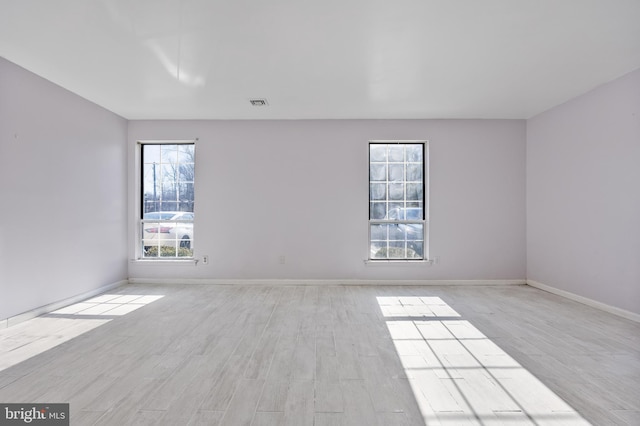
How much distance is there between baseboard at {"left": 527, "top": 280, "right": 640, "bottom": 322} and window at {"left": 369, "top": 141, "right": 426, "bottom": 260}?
178cm

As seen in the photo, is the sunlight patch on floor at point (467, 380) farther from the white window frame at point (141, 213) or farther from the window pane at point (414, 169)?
the white window frame at point (141, 213)

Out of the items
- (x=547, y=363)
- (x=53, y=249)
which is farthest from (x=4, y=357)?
(x=547, y=363)

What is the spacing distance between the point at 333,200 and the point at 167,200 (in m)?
2.84

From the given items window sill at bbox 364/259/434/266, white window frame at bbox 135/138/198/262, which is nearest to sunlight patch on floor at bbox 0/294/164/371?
white window frame at bbox 135/138/198/262

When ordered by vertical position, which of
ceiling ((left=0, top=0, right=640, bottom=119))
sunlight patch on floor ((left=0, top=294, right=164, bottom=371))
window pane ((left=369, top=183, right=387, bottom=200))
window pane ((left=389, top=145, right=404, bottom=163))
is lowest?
sunlight patch on floor ((left=0, top=294, right=164, bottom=371))

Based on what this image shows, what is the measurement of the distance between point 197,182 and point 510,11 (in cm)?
458

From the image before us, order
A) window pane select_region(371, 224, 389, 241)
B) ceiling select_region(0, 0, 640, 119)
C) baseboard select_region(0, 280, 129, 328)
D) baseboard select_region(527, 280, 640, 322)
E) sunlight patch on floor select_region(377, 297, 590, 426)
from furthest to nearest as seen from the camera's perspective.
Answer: window pane select_region(371, 224, 389, 241), baseboard select_region(527, 280, 640, 322), baseboard select_region(0, 280, 129, 328), ceiling select_region(0, 0, 640, 119), sunlight patch on floor select_region(377, 297, 590, 426)

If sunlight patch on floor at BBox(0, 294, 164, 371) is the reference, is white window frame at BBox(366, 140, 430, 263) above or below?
above

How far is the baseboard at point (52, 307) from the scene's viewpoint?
10.3ft

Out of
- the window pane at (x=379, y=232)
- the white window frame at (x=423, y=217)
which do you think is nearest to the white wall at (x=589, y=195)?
the white window frame at (x=423, y=217)

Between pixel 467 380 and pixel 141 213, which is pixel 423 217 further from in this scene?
pixel 141 213

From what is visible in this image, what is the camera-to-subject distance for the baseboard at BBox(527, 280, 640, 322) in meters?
3.41

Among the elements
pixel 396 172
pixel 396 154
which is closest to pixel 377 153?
pixel 396 154

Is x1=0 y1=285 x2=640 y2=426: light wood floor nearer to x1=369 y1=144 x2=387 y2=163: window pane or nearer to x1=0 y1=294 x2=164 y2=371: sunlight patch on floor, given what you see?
x1=0 y1=294 x2=164 y2=371: sunlight patch on floor
